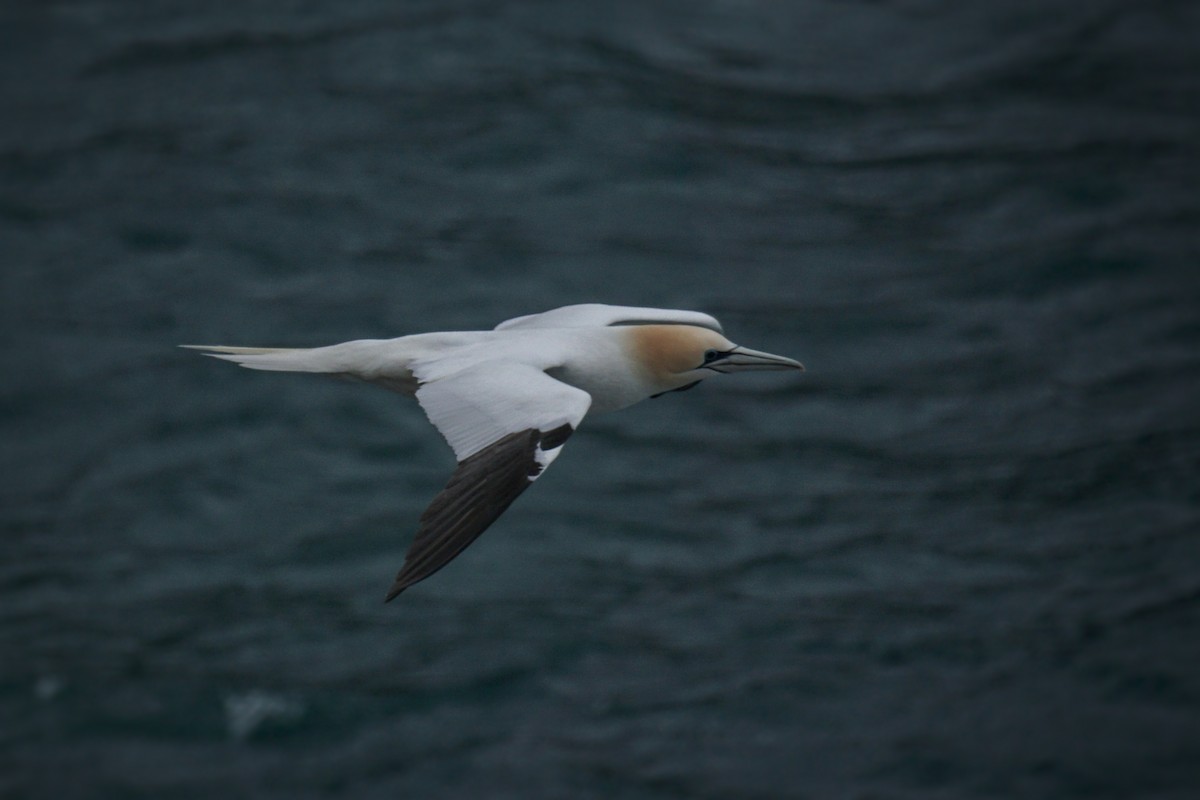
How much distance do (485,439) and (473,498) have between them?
43 cm

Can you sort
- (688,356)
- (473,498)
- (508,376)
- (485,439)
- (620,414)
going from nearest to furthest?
(473,498) < (485,439) < (508,376) < (688,356) < (620,414)

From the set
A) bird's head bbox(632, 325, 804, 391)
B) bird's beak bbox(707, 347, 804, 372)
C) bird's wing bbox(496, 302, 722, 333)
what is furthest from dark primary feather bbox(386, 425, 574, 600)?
bird's wing bbox(496, 302, 722, 333)

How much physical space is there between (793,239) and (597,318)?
9147 mm

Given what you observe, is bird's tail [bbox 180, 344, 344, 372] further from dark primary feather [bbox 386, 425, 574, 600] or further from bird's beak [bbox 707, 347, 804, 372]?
bird's beak [bbox 707, 347, 804, 372]

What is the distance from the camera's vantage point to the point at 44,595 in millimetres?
16484

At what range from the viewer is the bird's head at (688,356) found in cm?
1012

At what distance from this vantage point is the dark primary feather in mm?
8039

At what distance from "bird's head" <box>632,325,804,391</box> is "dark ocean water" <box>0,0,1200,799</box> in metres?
5.71

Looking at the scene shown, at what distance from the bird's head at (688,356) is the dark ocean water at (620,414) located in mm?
5709

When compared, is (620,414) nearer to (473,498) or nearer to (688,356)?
(688,356)

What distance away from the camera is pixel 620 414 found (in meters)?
17.4

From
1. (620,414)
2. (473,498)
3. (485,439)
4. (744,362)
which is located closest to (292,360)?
(485,439)

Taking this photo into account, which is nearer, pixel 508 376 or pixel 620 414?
pixel 508 376

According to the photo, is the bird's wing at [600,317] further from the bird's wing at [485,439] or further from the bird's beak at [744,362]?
the bird's wing at [485,439]
